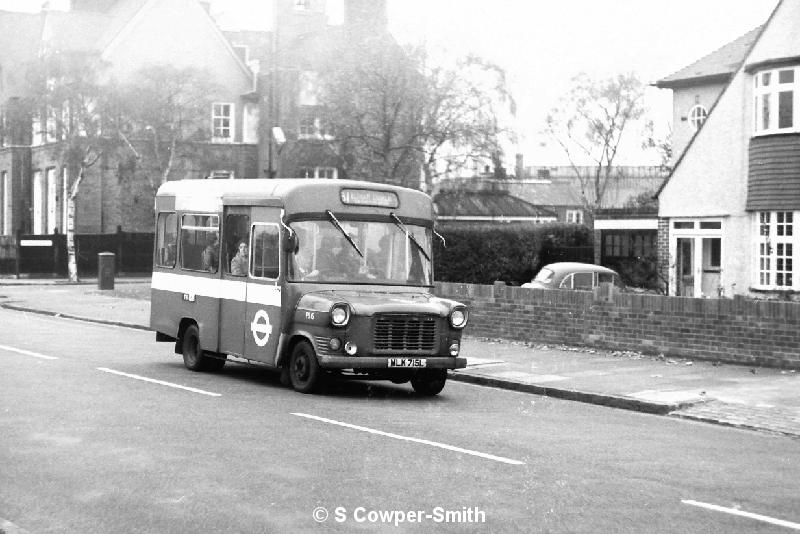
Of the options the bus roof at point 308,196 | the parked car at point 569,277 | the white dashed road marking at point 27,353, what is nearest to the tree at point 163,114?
the parked car at point 569,277

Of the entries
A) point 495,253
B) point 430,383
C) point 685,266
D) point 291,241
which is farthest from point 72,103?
point 430,383

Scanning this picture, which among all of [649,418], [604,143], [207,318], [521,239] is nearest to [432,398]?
[649,418]

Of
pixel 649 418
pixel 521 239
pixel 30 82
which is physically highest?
pixel 30 82

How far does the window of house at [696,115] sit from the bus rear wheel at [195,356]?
2361 centimetres

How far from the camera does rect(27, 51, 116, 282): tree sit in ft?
150

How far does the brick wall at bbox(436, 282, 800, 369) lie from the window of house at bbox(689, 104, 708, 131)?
16.1 meters

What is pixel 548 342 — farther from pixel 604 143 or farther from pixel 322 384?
pixel 604 143

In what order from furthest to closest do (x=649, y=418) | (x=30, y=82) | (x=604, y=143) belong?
1. (x=604, y=143)
2. (x=30, y=82)
3. (x=649, y=418)

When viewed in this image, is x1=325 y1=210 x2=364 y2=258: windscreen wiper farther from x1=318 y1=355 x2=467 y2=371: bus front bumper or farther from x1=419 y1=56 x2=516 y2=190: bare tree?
x1=419 y1=56 x2=516 y2=190: bare tree

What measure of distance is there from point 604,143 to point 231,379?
181 ft

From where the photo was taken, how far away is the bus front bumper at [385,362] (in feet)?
47.5

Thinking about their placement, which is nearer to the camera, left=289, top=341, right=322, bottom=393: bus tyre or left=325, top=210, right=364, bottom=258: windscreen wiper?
left=289, top=341, right=322, bottom=393: bus tyre

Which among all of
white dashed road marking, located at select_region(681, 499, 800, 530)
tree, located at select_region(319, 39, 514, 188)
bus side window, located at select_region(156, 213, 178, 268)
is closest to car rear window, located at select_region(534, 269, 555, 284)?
tree, located at select_region(319, 39, 514, 188)

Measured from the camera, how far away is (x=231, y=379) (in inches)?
660
